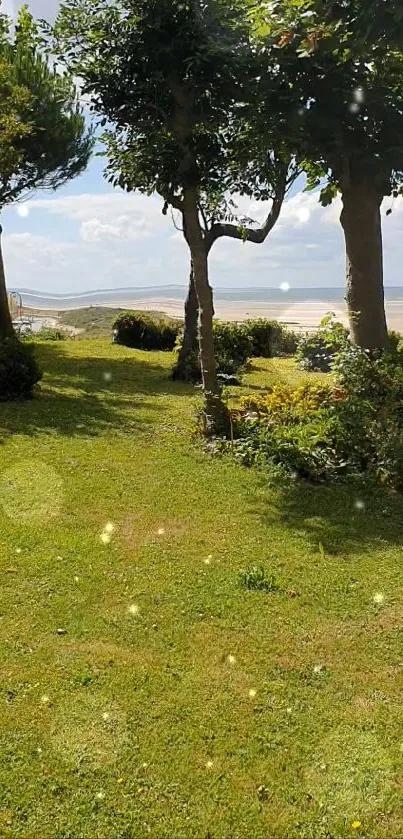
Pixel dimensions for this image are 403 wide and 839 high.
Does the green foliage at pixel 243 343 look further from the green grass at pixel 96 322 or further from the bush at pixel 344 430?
the green grass at pixel 96 322

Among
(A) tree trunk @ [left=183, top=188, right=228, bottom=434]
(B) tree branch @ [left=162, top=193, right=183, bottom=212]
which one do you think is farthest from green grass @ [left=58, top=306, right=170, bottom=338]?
(A) tree trunk @ [left=183, top=188, right=228, bottom=434]

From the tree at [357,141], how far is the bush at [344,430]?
166 centimetres

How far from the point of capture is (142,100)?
8789mm

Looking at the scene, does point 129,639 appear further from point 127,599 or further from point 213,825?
point 213,825

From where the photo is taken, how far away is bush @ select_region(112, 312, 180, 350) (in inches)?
805

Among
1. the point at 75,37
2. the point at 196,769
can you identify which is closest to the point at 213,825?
the point at 196,769

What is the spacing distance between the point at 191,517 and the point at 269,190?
8.68 meters

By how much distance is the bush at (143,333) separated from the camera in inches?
805

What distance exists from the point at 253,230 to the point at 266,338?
20.5 ft

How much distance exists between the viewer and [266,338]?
18844mm

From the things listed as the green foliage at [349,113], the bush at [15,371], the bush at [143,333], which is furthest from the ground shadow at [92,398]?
the green foliage at [349,113]

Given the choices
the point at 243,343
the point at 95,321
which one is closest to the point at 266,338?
the point at 243,343

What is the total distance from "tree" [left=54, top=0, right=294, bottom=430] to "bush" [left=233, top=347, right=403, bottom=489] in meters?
1.12

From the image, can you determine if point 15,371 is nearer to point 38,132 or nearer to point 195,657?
point 195,657
